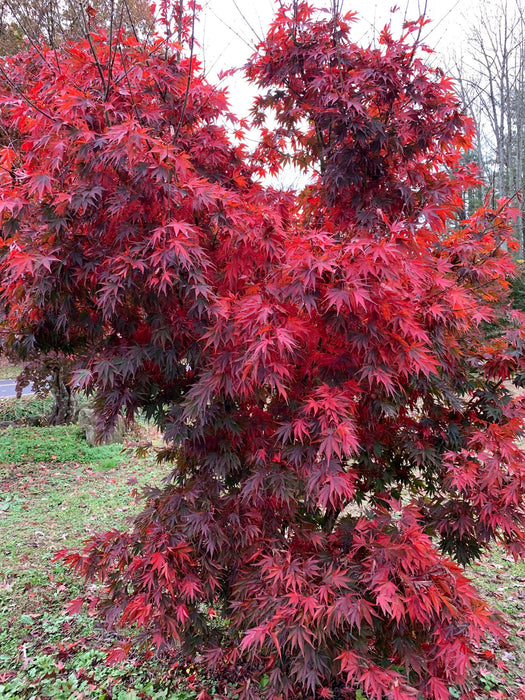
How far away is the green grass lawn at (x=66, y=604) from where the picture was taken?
2920 mm

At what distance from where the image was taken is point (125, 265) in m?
1.93

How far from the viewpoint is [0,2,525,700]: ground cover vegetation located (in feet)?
6.32

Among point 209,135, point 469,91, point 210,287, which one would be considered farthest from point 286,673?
point 469,91

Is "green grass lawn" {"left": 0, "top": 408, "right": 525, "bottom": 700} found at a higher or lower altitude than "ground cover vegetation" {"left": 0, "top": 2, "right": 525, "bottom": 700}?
lower

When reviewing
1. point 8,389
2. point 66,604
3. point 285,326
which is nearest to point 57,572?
point 66,604

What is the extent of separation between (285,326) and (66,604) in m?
3.28

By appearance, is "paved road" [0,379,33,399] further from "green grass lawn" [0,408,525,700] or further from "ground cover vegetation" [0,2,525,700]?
"ground cover vegetation" [0,2,525,700]

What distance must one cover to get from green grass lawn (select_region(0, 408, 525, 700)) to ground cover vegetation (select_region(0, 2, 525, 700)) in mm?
640

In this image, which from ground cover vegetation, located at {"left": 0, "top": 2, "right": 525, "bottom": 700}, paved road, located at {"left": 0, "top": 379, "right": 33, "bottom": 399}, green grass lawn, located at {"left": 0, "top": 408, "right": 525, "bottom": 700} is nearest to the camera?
ground cover vegetation, located at {"left": 0, "top": 2, "right": 525, "bottom": 700}

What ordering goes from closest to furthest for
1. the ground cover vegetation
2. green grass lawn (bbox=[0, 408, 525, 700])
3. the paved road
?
the ground cover vegetation
green grass lawn (bbox=[0, 408, 525, 700])
the paved road

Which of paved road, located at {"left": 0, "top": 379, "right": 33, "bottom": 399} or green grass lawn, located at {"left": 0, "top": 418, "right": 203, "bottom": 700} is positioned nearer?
green grass lawn, located at {"left": 0, "top": 418, "right": 203, "bottom": 700}

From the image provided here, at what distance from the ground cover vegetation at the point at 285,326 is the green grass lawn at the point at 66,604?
640 millimetres

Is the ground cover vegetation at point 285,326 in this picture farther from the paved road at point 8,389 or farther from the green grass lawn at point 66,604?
the paved road at point 8,389

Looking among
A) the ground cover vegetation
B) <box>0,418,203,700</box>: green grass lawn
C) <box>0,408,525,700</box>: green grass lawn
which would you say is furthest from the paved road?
the ground cover vegetation
